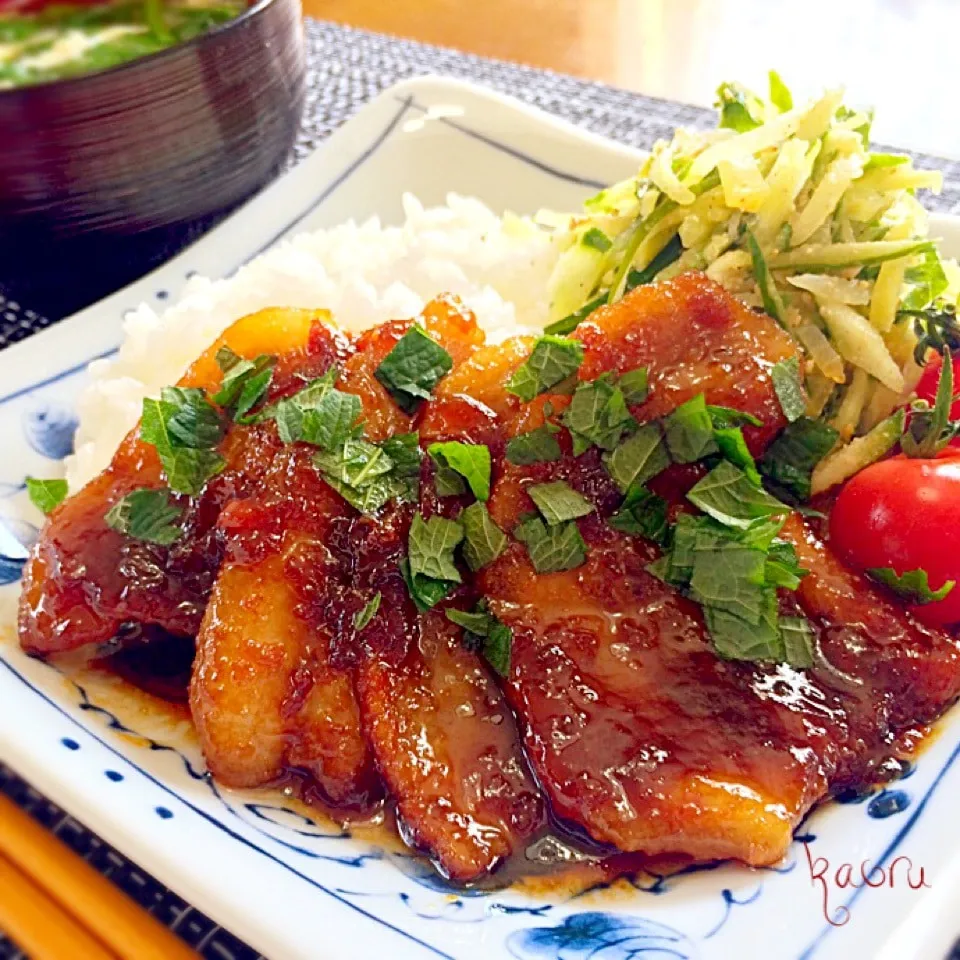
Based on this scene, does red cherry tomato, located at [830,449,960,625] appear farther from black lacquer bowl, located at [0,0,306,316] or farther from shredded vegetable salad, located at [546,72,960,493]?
black lacquer bowl, located at [0,0,306,316]

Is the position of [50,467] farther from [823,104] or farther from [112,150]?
[823,104]

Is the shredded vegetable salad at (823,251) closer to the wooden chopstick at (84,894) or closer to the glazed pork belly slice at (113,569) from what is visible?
the glazed pork belly slice at (113,569)

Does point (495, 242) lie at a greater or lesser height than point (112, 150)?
lesser

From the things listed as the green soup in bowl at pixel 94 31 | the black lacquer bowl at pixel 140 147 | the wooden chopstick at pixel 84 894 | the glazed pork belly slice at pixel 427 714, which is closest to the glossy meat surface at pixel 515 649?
the glazed pork belly slice at pixel 427 714

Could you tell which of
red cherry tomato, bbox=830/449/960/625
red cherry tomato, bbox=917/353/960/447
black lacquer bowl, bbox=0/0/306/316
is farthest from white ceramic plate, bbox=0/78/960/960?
black lacquer bowl, bbox=0/0/306/316

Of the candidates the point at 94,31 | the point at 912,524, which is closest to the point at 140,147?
the point at 94,31

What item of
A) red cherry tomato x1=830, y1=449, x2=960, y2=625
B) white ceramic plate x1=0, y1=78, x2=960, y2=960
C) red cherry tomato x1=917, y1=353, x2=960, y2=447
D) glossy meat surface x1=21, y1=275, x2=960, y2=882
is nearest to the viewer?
white ceramic plate x1=0, y1=78, x2=960, y2=960

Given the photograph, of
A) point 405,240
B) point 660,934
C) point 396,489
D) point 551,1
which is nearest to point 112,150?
point 405,240
